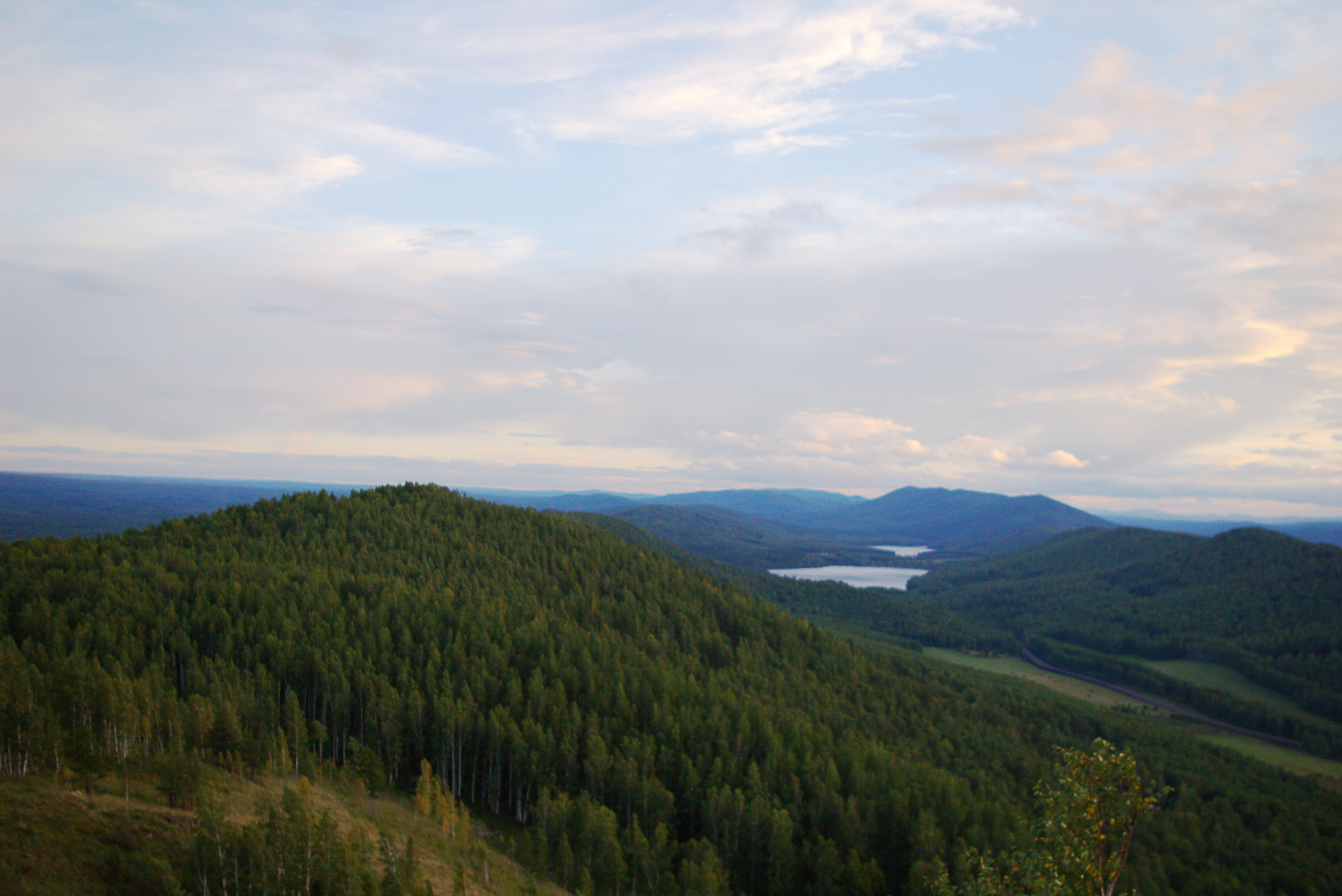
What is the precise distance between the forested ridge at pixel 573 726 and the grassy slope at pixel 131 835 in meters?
5.75

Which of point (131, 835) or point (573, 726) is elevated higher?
point (131, 835)

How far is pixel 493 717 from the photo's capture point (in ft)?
298

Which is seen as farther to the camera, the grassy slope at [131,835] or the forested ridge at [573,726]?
the forested ridge at [573,726]

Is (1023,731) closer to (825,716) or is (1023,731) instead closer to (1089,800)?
(825,716)

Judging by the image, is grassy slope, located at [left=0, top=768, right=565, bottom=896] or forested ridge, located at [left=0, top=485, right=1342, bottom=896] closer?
grassy slope, located at [left=0, top=768, right=565, bottom=896]

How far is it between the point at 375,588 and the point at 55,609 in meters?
47.1

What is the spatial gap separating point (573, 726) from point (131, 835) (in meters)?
54.9

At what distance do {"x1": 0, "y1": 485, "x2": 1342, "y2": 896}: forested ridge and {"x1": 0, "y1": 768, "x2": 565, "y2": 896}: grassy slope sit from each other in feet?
18.9

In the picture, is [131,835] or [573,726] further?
[573,726]

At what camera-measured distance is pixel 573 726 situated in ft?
316

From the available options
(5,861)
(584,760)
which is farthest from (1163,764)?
(5,861)

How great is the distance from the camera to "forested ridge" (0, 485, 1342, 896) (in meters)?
75.9

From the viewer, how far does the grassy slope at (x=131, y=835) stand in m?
44.7

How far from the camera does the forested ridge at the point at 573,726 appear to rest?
249 ft
